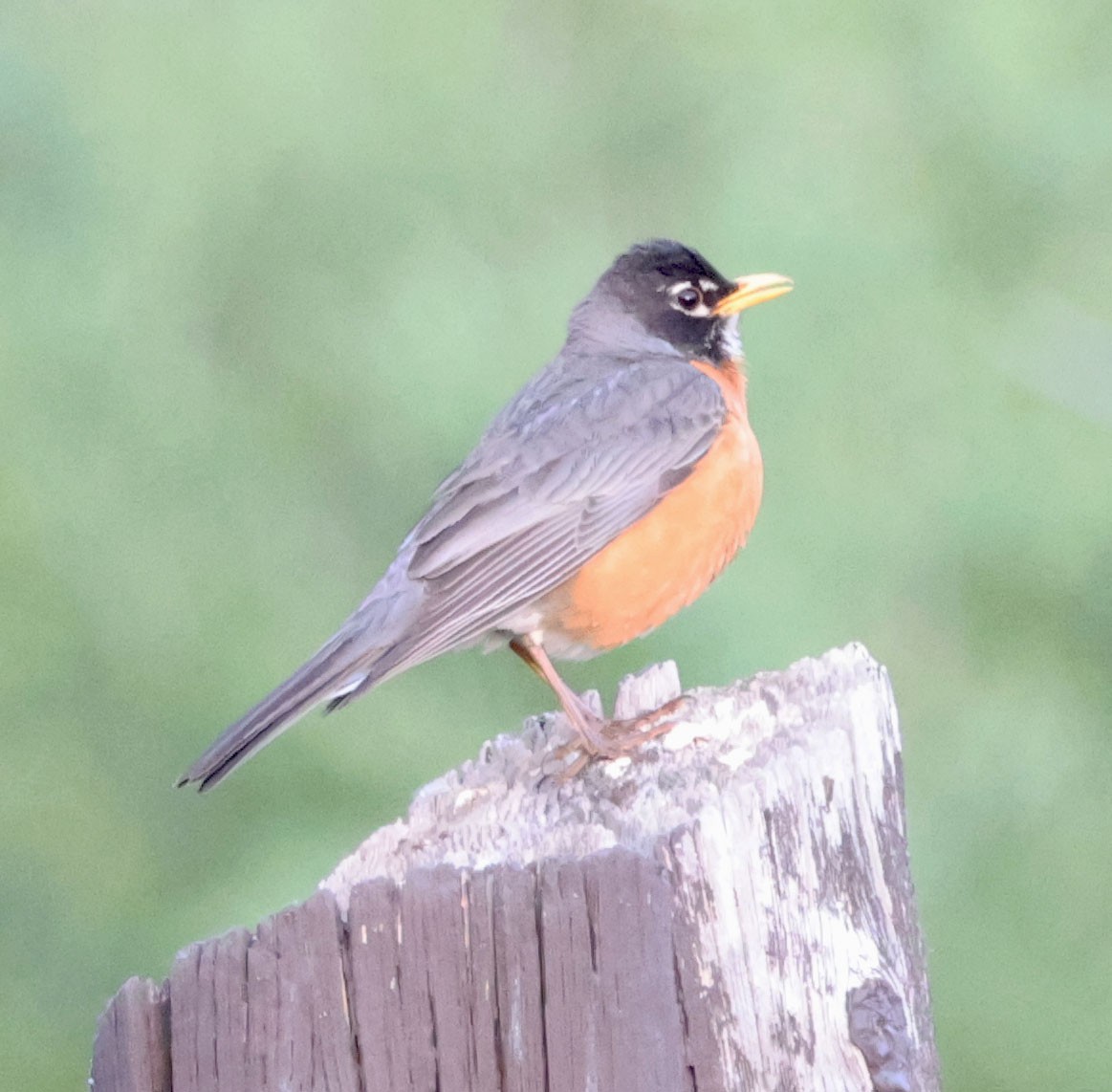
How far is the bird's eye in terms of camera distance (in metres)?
5.59

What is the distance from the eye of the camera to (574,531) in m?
4.63

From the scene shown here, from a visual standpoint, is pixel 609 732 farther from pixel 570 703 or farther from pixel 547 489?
pixel 547 489

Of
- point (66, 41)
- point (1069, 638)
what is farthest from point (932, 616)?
point (66, 41)

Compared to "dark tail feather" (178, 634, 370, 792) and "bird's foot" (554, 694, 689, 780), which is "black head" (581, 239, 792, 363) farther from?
"dark tail feather" (178, 634, 370, 792)

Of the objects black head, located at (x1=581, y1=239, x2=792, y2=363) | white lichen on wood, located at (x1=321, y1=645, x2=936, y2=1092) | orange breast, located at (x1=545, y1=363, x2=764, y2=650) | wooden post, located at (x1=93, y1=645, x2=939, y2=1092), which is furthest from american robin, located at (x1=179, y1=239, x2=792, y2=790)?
wooden post, located at (x1=93, y1=645, x2=939, y2=1092)

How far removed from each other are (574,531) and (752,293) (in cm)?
128

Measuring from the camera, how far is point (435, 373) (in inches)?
255

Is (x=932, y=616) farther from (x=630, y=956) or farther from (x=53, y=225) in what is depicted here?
(x=630, y=956)

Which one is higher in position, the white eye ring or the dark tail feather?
the white eye ring

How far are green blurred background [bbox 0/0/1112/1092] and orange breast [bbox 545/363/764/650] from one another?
1.07 metres

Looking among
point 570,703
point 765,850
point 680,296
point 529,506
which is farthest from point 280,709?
point 680,296

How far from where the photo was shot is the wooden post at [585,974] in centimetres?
243

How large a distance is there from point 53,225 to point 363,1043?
5361 mm

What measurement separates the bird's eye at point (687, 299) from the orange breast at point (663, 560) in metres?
0.86
